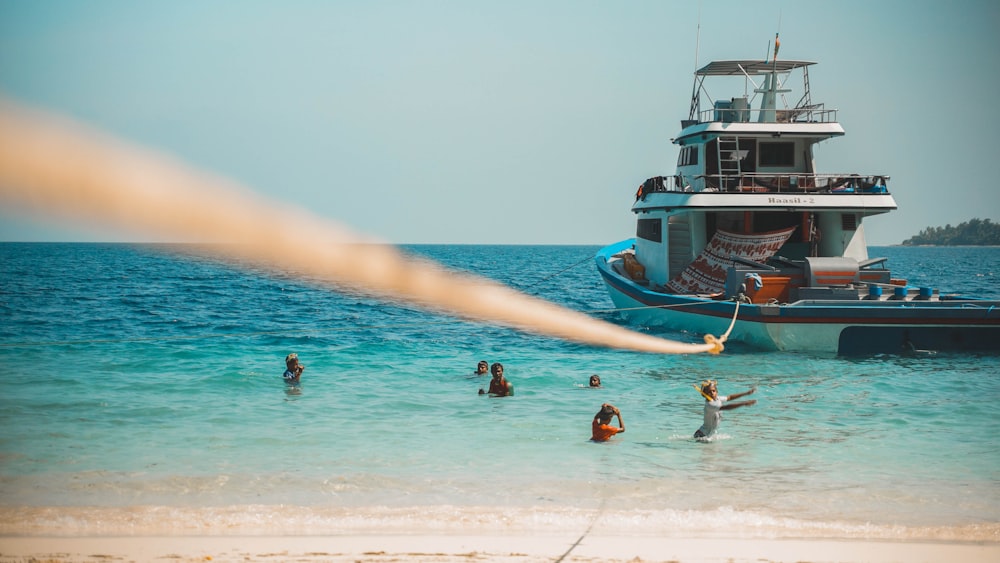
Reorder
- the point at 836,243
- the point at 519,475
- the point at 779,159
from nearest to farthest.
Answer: the point at 519,475 < the point at 836,243 < the point at 779,159

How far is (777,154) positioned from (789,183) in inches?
68.5

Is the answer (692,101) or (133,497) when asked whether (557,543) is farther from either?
(692,101)

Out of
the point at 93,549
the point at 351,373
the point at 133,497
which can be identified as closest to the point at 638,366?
the point at 351,373

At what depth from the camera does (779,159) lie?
27812mm

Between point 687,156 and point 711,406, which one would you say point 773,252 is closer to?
point 687,156

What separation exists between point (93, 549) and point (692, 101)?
26.8 meters

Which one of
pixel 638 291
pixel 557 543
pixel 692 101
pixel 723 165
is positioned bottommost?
pixel 557 543

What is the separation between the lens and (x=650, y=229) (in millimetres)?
30844

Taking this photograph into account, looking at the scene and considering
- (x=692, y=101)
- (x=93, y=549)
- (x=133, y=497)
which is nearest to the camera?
(x=93, y=549)

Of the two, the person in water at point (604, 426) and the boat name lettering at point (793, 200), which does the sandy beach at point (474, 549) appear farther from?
the boat name lettering at point (793, 200)

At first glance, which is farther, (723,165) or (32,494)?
(723,165)

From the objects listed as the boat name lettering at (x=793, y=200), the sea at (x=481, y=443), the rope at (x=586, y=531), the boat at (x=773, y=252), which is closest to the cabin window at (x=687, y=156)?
the boat at (x=773, y=252)

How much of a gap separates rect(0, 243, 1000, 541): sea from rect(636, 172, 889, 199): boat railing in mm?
4894

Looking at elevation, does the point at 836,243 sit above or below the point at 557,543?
above
